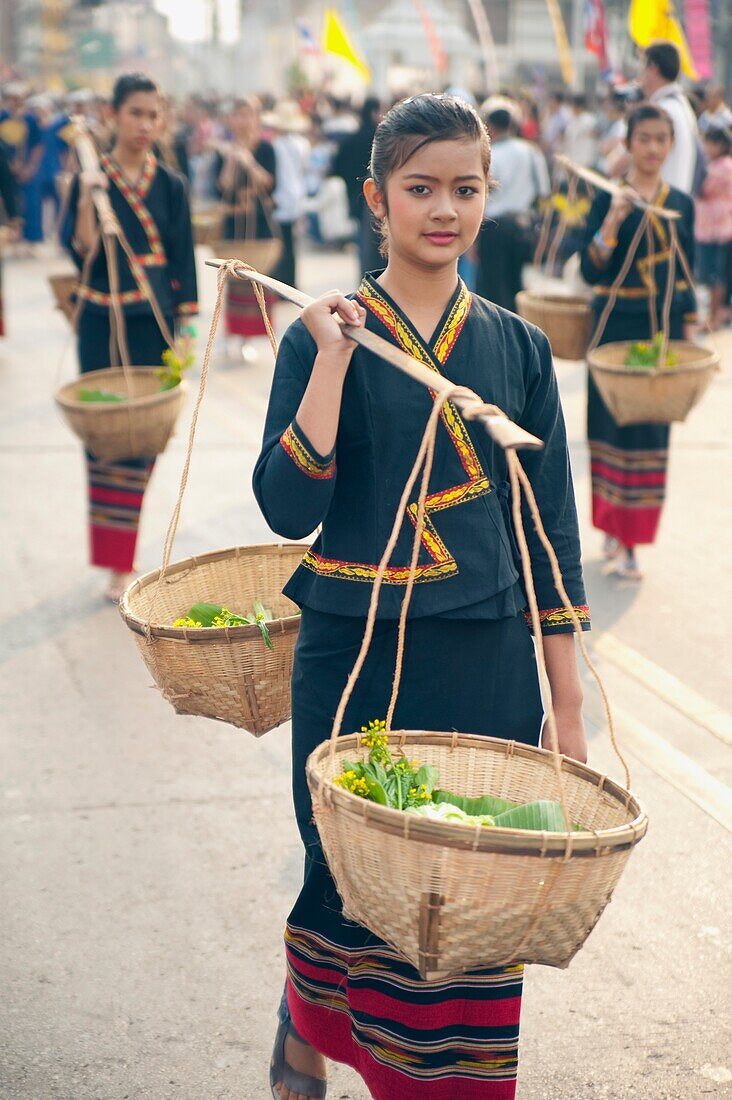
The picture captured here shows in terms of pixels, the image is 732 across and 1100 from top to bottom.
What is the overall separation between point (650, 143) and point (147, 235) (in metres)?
1.93

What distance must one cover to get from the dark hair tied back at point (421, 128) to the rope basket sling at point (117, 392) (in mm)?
2790

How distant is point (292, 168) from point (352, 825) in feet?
36.4

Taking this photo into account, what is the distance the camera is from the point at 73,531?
6.57m

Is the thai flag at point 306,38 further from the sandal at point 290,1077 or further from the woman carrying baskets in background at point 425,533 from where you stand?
the sandal at point 290,1077

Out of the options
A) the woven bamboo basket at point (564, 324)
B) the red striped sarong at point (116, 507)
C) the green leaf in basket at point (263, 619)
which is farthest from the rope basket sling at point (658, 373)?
the green leaf in basket at point (263, 619)

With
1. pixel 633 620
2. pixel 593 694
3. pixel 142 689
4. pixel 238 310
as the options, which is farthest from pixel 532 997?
Answer: pixel 238 310

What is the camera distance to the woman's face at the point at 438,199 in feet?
7.05

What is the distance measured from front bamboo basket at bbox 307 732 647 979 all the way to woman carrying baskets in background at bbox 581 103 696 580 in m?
3.88

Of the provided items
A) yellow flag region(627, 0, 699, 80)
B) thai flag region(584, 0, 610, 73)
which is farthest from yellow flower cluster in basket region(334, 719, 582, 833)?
thai flag region(584, 0, 610, 73)

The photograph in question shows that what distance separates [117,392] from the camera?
541 cm

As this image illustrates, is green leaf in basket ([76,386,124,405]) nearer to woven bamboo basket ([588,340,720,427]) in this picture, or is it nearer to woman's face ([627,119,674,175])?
woven bamboo basket ([588,340,720,427])

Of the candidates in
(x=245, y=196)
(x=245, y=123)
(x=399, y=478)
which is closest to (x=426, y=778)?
(x=399, y=478)

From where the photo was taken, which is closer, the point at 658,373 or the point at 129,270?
the point at 658,373

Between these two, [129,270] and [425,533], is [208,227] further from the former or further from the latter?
[425,533]
